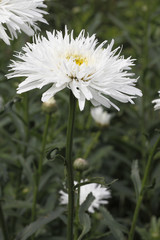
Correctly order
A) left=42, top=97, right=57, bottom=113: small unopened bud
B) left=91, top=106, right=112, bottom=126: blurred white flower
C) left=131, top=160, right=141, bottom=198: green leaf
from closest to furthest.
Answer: left=131, top=160, right=141, bottom=198: green leaf → left=42, top=97, right=57, bottom=113: small unopened bud → left=91, top=106, right=112, bottom=126: blurred white flower

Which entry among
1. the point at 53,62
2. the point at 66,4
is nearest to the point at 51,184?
the point at 53,62

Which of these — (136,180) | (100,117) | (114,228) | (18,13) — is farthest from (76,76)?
(100,117)

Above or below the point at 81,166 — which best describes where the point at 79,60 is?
above

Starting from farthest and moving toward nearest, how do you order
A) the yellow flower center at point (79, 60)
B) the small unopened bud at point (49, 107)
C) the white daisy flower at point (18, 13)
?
the small unopened bud at point (49, 107), the white daisy flower at point (18, 13), the yellow flower center at point (79, 60)

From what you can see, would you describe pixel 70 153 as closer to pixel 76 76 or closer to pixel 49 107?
pixel 76 76

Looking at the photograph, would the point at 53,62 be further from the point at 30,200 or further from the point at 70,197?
the point at 30,200

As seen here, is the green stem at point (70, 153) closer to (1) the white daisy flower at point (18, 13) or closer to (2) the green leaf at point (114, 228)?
(2) the green leaf at point (114, 228)

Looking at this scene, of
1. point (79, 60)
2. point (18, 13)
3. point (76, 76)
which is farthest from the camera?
point (18, 13)

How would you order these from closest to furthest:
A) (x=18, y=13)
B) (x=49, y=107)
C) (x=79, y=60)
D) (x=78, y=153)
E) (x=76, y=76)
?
1. (x=76, y=76)
2. (x=79, y=60)
3. (x=18, y=13)
4. (x=49, y=107)
5. (x=78, y=153)

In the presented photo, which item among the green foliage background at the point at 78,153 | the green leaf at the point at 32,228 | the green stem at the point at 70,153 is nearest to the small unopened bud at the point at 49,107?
the green foliage background at the point at 78,153

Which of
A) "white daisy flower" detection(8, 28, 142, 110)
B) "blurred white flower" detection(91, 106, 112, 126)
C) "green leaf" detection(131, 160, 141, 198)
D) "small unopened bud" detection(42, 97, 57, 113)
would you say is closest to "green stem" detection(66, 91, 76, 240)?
"white daisy flower" detection(8, 28, 142, 110)

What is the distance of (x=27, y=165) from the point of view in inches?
88.0

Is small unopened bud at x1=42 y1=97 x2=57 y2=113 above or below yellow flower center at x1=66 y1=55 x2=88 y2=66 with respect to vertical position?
above

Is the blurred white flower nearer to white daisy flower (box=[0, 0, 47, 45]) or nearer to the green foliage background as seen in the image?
the green foliage background
